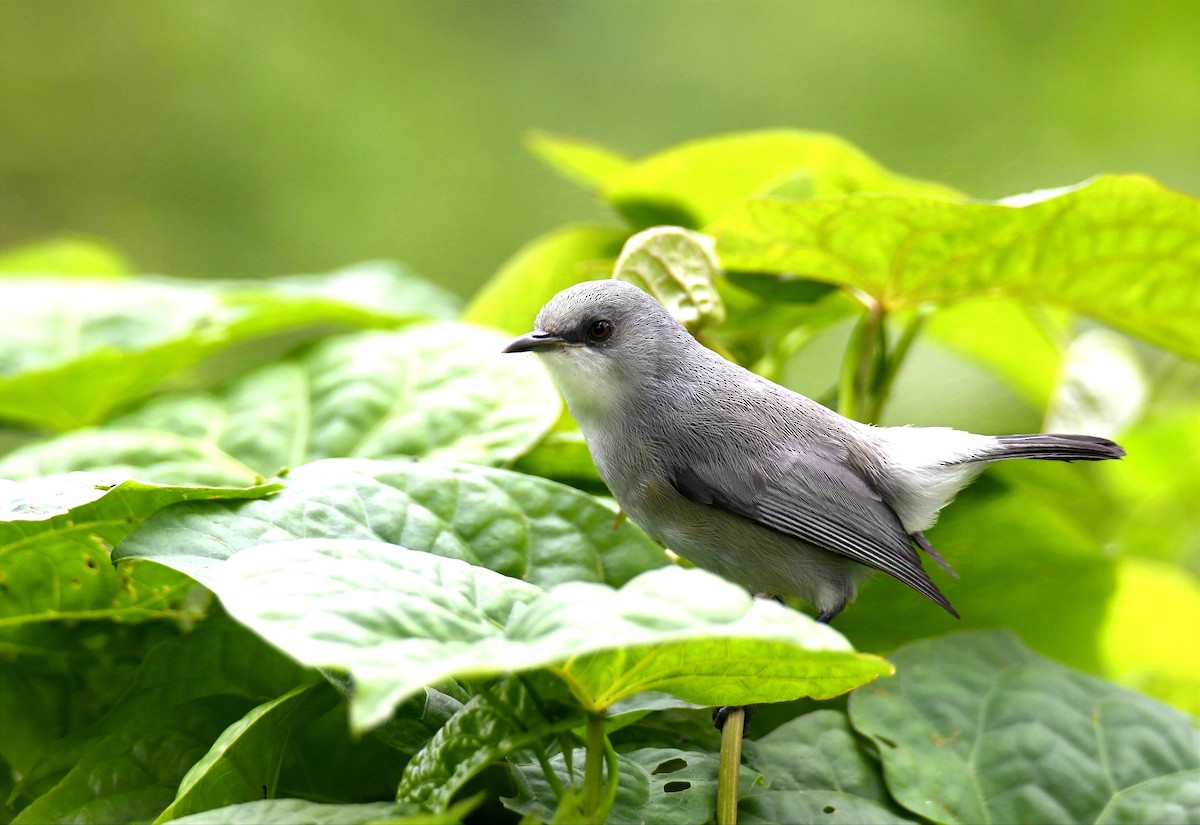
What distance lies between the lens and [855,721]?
1.15 metres

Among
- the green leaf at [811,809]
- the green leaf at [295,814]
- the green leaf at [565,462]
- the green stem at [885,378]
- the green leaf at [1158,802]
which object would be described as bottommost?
the green leaf at [811,809]

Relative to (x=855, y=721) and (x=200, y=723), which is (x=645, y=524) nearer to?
(x=855, y=721)

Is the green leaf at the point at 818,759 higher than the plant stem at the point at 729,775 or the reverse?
the reverse

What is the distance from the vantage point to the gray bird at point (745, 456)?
1.24m

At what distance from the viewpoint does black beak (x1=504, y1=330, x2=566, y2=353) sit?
134cm

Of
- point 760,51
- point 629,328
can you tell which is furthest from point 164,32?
point 629,328

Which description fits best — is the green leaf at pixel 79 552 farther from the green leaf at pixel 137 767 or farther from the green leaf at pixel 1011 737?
the green leaf at pixel 1011 737

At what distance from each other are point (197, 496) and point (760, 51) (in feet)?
19.2

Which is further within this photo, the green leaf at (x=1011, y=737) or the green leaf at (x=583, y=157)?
the green leaf at (x=583, y=157)

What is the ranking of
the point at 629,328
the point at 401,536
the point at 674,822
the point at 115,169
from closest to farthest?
1. the point at 674,822
2. the point at 401,536
3. the point at 629,328
4. the point at 115,169

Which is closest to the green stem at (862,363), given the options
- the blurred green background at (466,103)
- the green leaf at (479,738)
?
the green leaf at (479,738)

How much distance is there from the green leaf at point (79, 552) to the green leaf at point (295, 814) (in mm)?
293

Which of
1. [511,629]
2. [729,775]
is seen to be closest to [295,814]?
[511,629]

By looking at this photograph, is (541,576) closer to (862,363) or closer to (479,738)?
(479,738)
